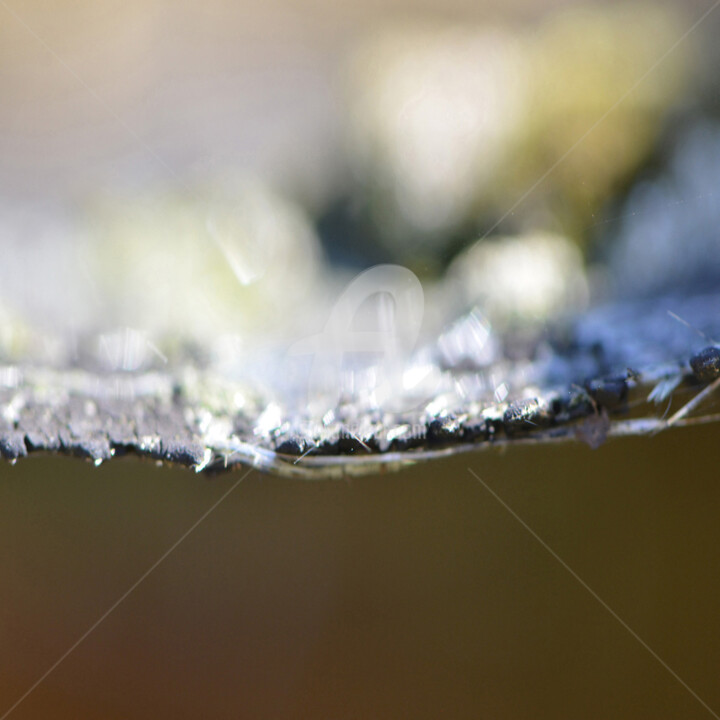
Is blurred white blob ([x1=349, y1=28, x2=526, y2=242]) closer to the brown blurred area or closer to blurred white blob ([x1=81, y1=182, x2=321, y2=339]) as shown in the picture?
blurred white blob ([x1=81, y1=182, x2=321, y2=339])

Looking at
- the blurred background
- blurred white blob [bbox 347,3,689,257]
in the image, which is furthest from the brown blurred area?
blurred white blob [bbox 347,3,689,257]

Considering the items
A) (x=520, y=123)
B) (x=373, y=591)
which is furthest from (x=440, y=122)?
(x=373, y=591)

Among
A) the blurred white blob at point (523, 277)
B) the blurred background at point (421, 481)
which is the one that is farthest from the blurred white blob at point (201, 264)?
the blurred white blob at point (523, 277)

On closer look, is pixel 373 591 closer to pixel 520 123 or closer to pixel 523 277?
pixel 523 277

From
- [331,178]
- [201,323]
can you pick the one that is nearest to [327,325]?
[201,323]

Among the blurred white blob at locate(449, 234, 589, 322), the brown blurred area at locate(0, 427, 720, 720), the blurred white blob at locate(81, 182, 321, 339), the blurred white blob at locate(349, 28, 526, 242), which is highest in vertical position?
the blurred white blob at locate(349, 28, 526, 242)

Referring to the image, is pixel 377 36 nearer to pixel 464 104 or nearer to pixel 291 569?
pixel 464 104

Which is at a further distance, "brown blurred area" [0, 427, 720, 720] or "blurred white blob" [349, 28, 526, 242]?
"blurred white blob" [349, 28, 526, 242]
